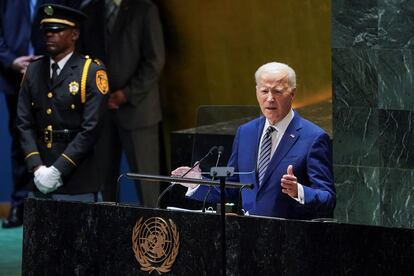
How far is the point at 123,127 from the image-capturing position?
10453mm

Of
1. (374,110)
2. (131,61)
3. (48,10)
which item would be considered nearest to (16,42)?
(131,61)

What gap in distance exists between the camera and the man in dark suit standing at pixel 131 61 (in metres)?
10.3

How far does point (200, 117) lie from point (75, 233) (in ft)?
8.99

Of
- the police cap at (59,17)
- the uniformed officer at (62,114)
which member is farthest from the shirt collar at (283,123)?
the police cap at (59,17)

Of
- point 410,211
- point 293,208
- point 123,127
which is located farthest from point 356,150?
point 123,127

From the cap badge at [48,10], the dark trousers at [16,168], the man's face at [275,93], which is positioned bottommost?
the dark trousers at [16,168]

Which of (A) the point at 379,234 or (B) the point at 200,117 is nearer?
(A) the point at 379,234

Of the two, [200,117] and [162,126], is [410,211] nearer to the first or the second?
[200,117]

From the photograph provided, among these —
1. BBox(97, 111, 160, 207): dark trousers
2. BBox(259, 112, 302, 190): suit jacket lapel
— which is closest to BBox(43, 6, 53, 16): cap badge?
BBox(97, 111, 160, 207): dark trousers

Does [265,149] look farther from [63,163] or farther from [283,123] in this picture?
[63,163]

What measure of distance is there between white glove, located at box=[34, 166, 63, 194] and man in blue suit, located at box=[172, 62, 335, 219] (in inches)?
72.9

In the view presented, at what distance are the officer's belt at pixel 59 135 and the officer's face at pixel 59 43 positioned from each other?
0.47 meters

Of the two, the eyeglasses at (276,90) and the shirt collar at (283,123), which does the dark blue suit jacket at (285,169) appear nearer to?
the shirt collar at (283,123)

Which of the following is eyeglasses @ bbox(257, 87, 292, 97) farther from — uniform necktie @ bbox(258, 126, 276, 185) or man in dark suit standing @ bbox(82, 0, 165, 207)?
man in dark suit standing @ bbox(82, 0, 165, 207)
